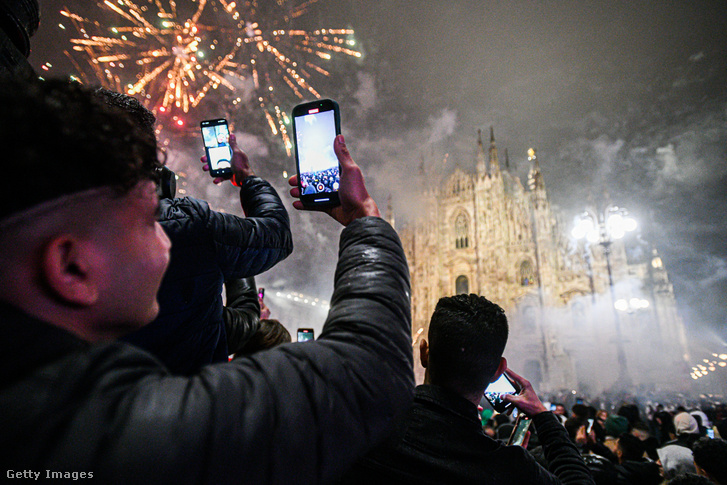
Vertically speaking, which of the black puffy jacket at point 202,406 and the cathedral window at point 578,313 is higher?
the black puffy jacket at point 202,406

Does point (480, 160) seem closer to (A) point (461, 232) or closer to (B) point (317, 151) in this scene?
(A) point (461, 232)

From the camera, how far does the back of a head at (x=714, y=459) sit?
106 inches

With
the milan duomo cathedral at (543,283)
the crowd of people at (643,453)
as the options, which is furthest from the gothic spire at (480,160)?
the crowd of people at (643,453)

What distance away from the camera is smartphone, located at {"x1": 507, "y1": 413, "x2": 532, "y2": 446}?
2.11 meters

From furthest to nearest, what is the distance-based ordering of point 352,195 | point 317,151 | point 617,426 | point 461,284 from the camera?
point 461,284
point 617,426
point 317,151
point 352,195

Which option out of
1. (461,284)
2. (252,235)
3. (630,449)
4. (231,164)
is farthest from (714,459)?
(461,284)

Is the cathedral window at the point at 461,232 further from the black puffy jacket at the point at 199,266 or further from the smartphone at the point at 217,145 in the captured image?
the black puffy jacket at the point at 199,266

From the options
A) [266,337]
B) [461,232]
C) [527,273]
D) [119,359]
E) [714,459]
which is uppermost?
[119,359]

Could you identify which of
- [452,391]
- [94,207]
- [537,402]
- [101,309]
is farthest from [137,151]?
[537,402]

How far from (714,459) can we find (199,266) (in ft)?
12.7

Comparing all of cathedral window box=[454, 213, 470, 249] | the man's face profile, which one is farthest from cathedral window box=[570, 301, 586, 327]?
the man's face profile

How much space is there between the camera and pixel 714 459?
2.73 meters

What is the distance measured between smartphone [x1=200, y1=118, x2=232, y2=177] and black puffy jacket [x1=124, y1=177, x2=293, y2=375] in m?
1.21

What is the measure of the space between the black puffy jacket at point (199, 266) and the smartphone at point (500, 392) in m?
1.57
